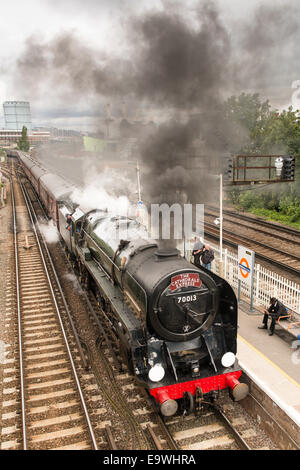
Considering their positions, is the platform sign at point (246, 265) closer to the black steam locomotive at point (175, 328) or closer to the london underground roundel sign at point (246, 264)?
the london underground roundel sign at point (246, 264)

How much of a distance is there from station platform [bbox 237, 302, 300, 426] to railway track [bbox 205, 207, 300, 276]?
17.1ft

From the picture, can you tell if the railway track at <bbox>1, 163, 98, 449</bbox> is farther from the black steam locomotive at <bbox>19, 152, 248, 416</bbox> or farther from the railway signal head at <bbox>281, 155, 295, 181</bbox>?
the railway signal head at <bbox>281, 155, 295, 181</bbox>

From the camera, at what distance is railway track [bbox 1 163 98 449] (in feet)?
18.9

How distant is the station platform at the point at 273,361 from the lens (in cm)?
593

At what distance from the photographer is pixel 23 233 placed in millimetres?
18859

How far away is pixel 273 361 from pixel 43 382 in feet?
14.8

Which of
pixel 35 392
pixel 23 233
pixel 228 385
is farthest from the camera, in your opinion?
pixel 23 233

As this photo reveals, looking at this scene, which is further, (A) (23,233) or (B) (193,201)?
(A) (23,233)

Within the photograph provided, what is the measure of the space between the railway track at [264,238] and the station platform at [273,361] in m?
5.21

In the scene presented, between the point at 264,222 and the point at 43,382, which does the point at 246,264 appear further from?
the point at 264,222

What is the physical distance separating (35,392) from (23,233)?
13137 millimetres

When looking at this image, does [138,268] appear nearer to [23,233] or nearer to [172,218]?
[172,218]

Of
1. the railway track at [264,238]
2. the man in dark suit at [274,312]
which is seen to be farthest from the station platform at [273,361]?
the railway track at [264,238]
